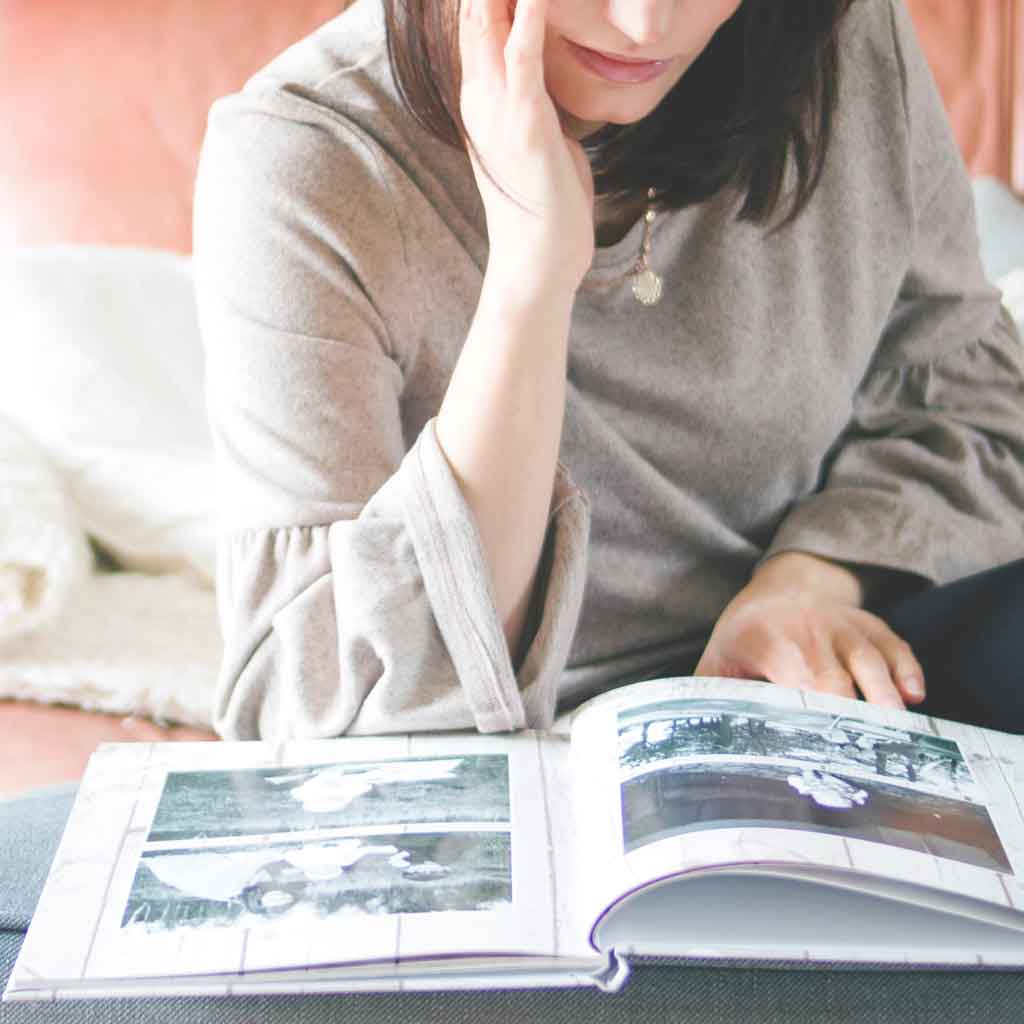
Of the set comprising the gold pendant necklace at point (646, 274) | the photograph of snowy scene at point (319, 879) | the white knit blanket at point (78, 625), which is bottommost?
the white knit blanket at point (78, 625)

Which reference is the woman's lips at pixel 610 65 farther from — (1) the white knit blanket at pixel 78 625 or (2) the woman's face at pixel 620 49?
(1) the white knit blanket at pixel 78 625

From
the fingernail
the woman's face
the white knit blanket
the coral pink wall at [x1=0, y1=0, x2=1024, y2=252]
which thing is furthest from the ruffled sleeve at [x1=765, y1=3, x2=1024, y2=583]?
the coral pink wall at [x1=0, y1=0, x2=1024, y2=252]

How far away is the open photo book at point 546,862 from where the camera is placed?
58 cm

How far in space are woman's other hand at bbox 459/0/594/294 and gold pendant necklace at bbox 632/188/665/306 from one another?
0.14 m

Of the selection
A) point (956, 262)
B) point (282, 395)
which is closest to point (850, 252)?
point (956, 262)

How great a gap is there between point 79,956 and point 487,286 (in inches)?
16.8

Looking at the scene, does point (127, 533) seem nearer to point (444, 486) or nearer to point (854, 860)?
point (444, 486)

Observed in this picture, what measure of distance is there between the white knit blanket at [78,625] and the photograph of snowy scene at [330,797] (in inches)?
18.6

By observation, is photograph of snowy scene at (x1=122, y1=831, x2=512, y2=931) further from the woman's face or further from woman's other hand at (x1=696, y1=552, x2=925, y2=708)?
the woman's face

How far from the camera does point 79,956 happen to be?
22.9 inches

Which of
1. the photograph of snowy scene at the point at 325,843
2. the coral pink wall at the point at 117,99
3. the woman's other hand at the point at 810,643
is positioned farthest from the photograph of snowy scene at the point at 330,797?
the coral pink wall at the point at 117,99

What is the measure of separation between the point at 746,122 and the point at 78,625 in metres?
0.71

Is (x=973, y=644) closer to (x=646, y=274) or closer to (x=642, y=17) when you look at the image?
(x=646, y=274)

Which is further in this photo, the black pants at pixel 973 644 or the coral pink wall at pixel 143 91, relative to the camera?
the coral pink wall at pixel 143 91
